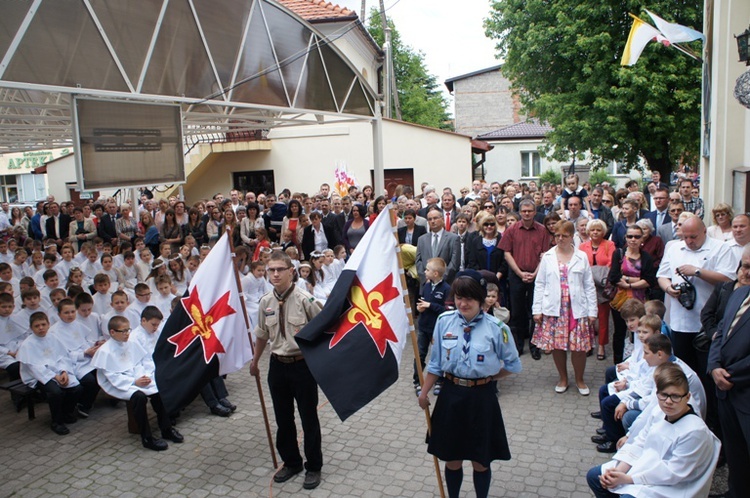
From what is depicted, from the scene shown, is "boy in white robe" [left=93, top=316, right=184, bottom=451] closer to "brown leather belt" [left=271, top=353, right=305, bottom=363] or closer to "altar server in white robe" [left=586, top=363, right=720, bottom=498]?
"brown leather belt" [left=271, top=353, right=305, bottom=363]

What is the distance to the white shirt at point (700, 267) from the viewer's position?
605 cm

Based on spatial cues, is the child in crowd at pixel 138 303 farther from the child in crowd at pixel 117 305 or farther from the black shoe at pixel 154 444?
the black shoe at pixel 154 444

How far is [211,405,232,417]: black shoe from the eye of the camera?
6984 millimetres

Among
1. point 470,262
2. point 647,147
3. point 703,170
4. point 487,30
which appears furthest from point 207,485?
point 487,30

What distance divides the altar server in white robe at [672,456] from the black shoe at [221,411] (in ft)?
14.0

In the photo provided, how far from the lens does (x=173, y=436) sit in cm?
640

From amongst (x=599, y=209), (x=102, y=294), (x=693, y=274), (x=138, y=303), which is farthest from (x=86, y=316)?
(x=599, y=209)

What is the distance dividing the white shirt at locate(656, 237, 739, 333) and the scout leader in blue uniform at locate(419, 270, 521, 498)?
8.40ft

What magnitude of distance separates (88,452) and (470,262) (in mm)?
5342

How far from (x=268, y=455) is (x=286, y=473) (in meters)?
0.54

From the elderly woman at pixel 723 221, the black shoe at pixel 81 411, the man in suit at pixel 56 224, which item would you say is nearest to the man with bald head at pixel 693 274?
the elderly woman at pixel 723 221

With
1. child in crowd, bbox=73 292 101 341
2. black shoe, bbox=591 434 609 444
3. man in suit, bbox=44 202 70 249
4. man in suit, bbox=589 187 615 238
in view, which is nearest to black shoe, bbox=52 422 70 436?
child in crowd, bbox=73 292 101 341

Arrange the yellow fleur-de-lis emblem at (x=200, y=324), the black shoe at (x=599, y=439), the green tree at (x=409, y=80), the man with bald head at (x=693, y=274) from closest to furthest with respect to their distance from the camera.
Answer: the yellow fleur-de-lis emblem at (x=200, y=324), the black shoe at (x=599, y=439), the man with bald head at (x=693, y=274), the green tree at (x=409, y=80)

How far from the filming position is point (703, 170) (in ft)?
38.5
